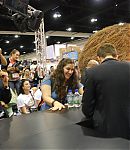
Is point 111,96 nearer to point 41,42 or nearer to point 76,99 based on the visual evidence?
point 76,99

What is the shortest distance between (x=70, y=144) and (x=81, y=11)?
925cm

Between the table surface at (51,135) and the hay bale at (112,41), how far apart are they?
2.58ft

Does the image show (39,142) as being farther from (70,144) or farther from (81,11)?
(81,11)

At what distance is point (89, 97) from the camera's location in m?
1.77

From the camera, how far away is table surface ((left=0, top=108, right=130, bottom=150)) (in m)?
1.23

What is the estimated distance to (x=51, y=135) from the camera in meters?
1.44

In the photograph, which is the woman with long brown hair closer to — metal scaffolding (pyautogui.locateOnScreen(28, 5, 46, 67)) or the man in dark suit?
the man in dark suit

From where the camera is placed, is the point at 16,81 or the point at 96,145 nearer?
the point at 96,145

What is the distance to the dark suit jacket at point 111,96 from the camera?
5.67 feet

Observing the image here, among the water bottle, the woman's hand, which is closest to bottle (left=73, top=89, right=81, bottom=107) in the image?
the water bottle

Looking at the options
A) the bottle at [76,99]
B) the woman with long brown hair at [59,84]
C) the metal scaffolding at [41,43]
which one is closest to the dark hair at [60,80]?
the woman with long brown hair at [59,84]

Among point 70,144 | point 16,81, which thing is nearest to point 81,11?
point 16,81

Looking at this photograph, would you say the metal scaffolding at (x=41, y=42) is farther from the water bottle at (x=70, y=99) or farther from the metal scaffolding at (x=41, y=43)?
the water bottle at (x=70, y=99)

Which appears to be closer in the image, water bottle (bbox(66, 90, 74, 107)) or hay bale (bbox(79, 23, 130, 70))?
hay bale (bbox(79, 23, 130, 70))
